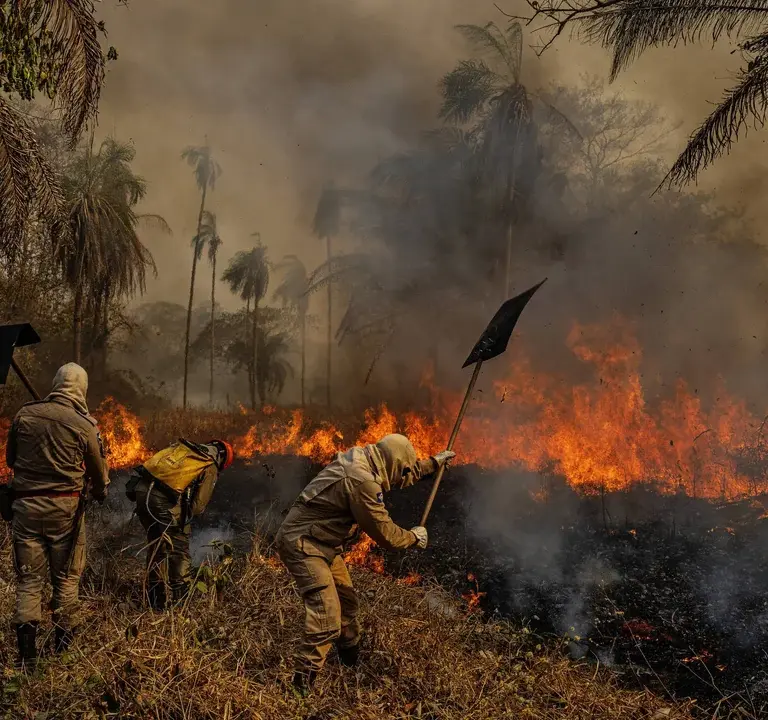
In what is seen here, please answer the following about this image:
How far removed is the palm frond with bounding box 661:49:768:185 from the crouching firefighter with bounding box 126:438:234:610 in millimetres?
6332

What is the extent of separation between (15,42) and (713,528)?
1119 cm

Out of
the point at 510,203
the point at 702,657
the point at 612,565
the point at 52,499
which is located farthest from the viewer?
the point at 510,203

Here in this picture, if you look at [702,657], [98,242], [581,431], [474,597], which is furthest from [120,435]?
[702,657]

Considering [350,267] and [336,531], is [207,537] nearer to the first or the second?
[336,531]

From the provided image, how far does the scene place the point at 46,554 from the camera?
12.7 feet

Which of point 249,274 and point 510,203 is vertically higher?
point 510,203

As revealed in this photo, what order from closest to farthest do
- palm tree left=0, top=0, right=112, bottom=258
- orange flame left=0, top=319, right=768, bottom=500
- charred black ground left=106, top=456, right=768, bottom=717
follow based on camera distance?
palm tree left=0, top=0, right=112, bottom=258, charred black ground left=106, top=456, right=768, bottom=717, orange flame left=0, top=319, right=768, bottom=500

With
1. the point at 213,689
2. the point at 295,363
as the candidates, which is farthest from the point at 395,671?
the point at 295,363

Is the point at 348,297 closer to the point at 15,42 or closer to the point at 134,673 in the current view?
the point at 15,42

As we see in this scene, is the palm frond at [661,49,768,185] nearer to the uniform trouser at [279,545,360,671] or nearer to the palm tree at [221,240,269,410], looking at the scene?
the uniform trouser at [279,545,360,671]

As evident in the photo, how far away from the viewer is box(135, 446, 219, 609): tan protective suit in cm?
478

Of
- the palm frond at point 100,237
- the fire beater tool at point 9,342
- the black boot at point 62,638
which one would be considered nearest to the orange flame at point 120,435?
the palm frond at point 100,237

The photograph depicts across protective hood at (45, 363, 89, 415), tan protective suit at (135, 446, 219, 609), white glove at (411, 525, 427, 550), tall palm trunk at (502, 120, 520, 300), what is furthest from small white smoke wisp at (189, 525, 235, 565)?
tall palm trunk at (502, 120, 520, 300)

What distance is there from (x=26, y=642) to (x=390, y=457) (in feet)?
8.96
